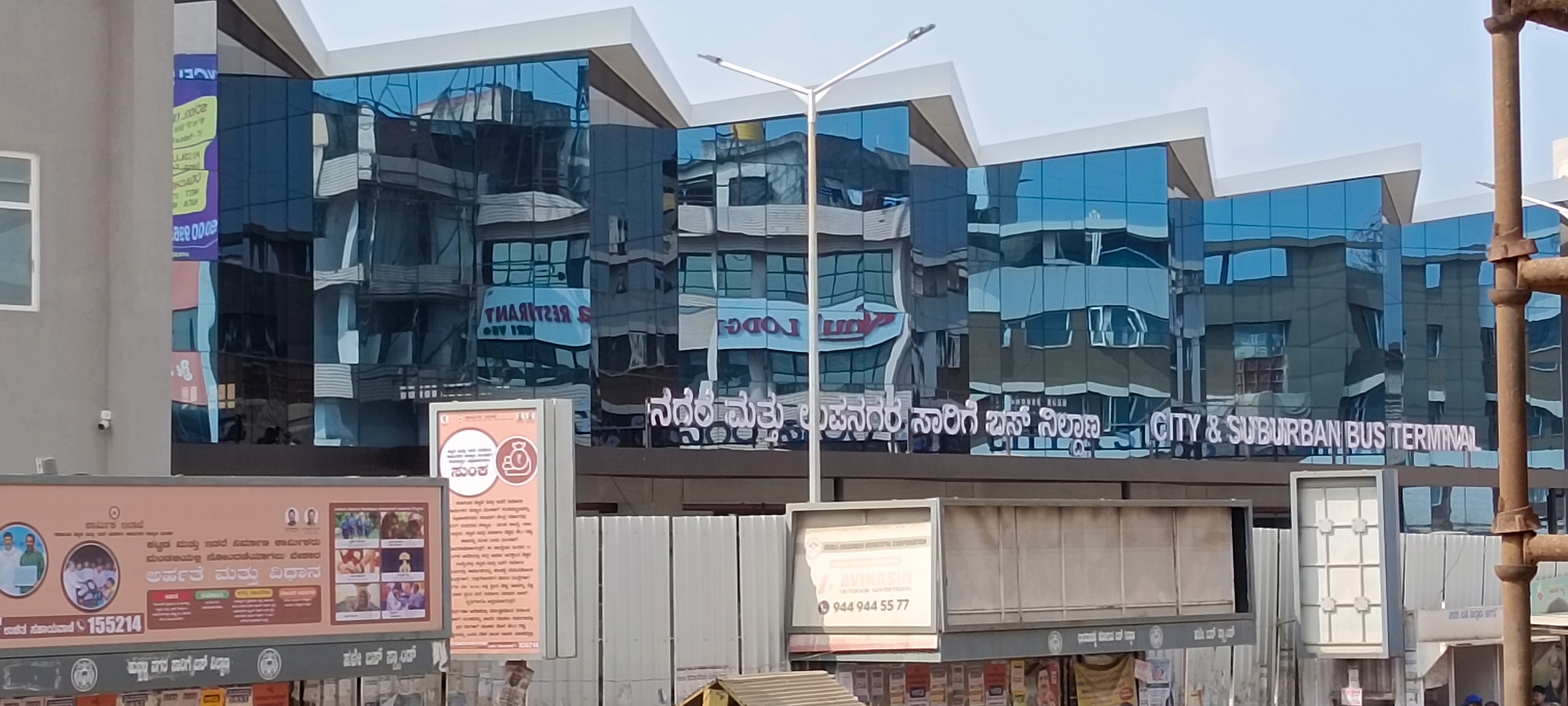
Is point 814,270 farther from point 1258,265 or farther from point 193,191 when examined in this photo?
point 1258,265

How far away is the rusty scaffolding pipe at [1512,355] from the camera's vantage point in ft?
21.3

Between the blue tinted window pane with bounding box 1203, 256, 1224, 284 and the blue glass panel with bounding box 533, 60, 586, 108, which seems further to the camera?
the blue tinted window pane with bounding box 1203, 256, 1224, 284

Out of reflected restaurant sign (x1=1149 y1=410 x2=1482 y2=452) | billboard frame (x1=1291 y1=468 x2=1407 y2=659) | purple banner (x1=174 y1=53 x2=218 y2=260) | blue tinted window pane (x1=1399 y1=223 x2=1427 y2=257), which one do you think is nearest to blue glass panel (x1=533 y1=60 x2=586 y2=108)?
purple banner (x1=174 y1=53 x2=218 y2=260)

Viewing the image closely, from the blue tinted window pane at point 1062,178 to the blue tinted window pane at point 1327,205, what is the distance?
1025 centimetres

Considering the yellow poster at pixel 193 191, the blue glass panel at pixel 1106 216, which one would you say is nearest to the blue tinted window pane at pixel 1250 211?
the blue glass panel at pixel 1106 216

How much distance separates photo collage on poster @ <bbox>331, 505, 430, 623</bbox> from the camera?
→ 47.8 feet

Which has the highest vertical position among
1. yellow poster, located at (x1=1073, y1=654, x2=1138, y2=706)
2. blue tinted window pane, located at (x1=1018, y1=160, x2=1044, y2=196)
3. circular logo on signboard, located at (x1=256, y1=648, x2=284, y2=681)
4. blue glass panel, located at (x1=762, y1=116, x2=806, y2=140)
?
blue glass panel, located at (x1=762, y1=116, x2=806, y2=140)

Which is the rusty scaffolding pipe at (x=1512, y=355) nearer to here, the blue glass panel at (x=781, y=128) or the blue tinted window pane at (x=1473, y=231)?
the blue glass panel at (x=781, y=128)

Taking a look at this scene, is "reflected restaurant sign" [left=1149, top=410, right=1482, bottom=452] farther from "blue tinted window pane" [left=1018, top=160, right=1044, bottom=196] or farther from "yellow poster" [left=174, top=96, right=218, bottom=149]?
"yellow poster" [left=174, top=96, right=218, bottom=149]

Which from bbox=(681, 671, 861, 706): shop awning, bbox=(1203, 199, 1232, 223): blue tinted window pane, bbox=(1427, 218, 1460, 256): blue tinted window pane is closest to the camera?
bbox=(681, 671, 861, 706): shop awning

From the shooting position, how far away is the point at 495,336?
45.5 metres

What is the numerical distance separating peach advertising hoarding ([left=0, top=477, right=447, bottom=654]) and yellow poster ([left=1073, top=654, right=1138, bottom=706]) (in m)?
6.92

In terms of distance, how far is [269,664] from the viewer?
46.1 feet

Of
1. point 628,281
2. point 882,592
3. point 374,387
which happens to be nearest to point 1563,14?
point 882,592
